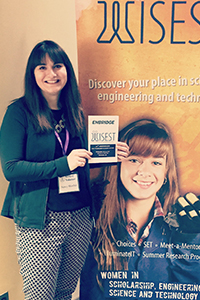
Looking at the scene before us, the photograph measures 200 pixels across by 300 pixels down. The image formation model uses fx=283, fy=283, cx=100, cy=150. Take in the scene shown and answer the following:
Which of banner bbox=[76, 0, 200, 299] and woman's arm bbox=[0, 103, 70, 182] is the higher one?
banner bbox=[76, 0, 200, 299]

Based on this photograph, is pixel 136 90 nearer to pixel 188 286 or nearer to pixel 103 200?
pixel 103 200

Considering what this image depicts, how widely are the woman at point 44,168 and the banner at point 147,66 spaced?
1.28 feet

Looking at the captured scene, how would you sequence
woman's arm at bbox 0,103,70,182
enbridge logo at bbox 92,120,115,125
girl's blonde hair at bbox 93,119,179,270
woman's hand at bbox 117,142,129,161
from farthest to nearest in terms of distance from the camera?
girl's blonde hair at bbox 93,119,179,270
woman's hand at bbox 117,142,129,161
enbridge logo at bbox 92,120,115,125
woman's arm at bbox 0,103,70,182

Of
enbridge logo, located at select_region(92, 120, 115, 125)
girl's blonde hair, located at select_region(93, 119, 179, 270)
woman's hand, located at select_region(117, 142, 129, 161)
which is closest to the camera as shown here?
enbridge logo, located at select_region(92, 120, 115, 125)

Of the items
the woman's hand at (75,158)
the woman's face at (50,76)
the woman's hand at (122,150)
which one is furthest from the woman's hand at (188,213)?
the woman's face at (50,76)

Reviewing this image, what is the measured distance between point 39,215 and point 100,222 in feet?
2.30

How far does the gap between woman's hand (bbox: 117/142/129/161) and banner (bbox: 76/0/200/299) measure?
0.21 m

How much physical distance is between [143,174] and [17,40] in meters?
1.22

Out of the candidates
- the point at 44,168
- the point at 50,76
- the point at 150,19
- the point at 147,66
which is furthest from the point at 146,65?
the point at 44,168

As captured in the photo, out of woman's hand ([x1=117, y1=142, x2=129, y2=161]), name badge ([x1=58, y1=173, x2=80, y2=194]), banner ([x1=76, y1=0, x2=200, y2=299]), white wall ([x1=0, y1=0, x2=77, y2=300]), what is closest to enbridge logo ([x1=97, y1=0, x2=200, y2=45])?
banner ([x1=76, y1=0, x2=200, y2=299])

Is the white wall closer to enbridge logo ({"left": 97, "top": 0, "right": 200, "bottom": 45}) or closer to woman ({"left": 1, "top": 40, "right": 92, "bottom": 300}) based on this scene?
enbridge logo ({"left": 97, "top": 0, "right": 200, "bottom": 45})

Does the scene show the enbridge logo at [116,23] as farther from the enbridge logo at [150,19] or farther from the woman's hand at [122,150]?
the woman's hand at [122,150]

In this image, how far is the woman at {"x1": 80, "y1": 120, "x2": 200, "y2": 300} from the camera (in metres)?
1.97

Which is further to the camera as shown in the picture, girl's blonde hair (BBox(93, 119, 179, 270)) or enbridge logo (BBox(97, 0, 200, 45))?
girl's blonde hair (BBox(93, 119, 179, 270))
